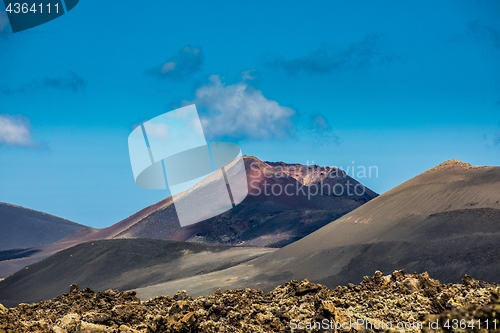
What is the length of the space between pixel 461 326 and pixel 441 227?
12.8 meters

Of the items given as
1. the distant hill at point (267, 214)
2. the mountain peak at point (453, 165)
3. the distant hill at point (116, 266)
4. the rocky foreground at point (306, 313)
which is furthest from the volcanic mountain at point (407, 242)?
the distant hill at point (267, 214)

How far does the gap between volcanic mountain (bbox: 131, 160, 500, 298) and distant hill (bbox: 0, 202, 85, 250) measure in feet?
165

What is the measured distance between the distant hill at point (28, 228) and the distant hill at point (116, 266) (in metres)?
37.5

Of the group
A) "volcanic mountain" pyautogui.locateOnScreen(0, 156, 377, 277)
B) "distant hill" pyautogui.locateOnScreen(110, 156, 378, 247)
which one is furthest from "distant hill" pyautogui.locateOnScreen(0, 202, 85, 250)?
"distant hill" pyautogui.locateOnScreen(110, 156, 378, 247)

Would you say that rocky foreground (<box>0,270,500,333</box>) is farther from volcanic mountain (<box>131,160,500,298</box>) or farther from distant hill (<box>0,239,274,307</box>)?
distant hill (<box>0,239,274,307</box>)

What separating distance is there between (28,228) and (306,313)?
6607cm

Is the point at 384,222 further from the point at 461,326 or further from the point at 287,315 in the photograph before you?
the point at 461,326

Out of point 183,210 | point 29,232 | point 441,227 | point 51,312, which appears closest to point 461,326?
point 51,312

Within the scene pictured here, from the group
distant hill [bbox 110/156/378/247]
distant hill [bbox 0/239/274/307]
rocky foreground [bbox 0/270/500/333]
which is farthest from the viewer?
distant hill [bbox 110/156/378/247]

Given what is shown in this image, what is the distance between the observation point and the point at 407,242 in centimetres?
1423

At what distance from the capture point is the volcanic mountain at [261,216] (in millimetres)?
37812

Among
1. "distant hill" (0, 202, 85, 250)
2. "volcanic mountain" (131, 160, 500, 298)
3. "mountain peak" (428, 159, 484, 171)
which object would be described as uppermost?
"distant hill" (0, 202, 85, 250)

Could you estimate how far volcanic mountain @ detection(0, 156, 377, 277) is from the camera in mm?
37812

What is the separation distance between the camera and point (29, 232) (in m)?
58.1
